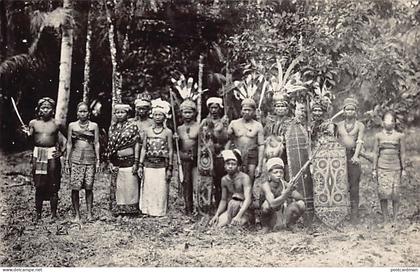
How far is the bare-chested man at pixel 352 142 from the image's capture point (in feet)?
13.1

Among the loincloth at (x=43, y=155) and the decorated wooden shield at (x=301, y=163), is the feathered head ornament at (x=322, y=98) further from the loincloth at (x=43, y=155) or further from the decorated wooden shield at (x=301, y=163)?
the loincloth at (x=43, y=155)

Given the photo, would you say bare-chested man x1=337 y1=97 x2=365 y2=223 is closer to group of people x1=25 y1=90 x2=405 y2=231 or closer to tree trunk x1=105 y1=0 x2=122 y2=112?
group of people x1=25 y1=90 x2=405 y2=231

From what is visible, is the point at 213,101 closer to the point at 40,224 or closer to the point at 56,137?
the point at 56,137

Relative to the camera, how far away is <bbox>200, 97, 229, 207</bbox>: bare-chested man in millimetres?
4055

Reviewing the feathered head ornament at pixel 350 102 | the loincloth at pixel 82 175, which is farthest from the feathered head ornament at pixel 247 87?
the loincloth at pixel 82 175

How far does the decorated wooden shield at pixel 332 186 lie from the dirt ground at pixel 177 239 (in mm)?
92

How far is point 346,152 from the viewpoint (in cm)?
402

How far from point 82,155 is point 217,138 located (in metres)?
0.95

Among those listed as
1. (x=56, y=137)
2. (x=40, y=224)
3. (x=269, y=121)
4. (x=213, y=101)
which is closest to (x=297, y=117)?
(x=269, y=121)

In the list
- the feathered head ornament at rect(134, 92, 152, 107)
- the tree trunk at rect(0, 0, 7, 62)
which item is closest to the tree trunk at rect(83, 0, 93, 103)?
the feathered head ornament at rect(134, 92, 152, 107)

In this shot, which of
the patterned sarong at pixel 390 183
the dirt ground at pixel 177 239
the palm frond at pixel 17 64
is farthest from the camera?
the palm frond at pixel 17 64

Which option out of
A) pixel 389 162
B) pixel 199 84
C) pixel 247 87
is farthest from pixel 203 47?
pixel 389 162

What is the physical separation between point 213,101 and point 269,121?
0.42m

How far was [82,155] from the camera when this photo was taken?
4.05m
